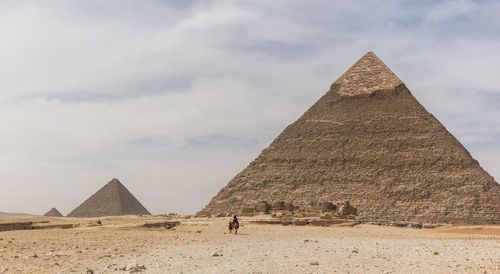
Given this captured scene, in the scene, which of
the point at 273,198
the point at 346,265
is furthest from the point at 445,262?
the point at 273,198

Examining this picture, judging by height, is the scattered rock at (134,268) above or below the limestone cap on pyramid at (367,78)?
below

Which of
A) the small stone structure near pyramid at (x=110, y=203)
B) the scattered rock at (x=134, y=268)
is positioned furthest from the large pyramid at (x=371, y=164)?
A: the scattered rock at (x=134, y=268)

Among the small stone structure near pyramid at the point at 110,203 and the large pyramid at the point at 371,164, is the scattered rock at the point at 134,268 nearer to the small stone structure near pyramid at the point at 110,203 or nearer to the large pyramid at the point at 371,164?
the large pyramid at the point at 371,164

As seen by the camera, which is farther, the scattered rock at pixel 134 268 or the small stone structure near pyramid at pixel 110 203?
the small stone structure near pyramid at pixel 110 203

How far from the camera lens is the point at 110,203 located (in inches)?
3425

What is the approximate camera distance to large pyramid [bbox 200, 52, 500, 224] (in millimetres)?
76875

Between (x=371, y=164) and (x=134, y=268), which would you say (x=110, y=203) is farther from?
(x=134, y=268)

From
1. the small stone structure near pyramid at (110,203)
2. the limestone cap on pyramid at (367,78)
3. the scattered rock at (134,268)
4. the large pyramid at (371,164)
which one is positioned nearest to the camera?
the scattered rock at (134,268)

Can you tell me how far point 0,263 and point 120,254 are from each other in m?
2.39

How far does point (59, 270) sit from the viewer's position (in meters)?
10.3

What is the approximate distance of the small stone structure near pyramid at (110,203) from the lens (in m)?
86.4

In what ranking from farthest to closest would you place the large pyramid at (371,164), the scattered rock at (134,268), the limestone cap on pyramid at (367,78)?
1. the limestone cap on pyramid at (367,78)
2. the large pyramid at (371,164)
3. the scattered rock at (134,268)

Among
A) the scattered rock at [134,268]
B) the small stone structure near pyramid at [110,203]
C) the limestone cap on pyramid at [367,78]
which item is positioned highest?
the limestone cap on pyramid at [367,78]

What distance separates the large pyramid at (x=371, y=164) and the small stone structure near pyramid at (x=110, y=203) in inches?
509
